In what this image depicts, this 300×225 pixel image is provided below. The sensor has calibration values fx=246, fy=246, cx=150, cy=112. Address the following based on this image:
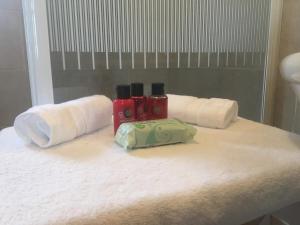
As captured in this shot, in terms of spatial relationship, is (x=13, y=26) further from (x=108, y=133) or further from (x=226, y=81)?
(x=226, y=81)

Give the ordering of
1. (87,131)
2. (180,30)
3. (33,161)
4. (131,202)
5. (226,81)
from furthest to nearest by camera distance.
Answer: (226,81) < (180,30) < (87,131) < (33,161) < (131,202)

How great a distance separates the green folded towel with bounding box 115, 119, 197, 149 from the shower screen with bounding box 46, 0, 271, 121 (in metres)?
0.21

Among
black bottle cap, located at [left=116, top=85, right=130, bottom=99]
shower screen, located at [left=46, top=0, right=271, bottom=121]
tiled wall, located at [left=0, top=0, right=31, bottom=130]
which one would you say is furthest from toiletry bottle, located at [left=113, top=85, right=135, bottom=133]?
tiled wall, located at [left=0, top=0, right=31, bottom=130]

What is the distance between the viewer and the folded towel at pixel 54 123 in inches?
21.0

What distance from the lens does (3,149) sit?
1.73 ft

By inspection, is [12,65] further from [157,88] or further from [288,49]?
[288,49]

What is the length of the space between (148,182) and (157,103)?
11.7 inches

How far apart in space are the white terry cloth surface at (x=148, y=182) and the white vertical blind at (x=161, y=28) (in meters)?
0.33

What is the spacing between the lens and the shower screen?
0.73 metres

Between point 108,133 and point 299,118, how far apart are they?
0.69m

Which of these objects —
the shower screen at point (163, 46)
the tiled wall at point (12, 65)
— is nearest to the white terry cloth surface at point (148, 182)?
the shower screen at point (163, 46)

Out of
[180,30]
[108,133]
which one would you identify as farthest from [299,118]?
[108,133]

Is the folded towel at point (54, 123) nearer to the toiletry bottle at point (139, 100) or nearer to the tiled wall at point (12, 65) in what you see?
the toiletry bottle at point (139, 100)

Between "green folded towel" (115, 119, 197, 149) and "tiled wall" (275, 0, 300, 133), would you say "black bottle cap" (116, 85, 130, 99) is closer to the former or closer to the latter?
"green folded towel" (115, 119, 197, 149)
